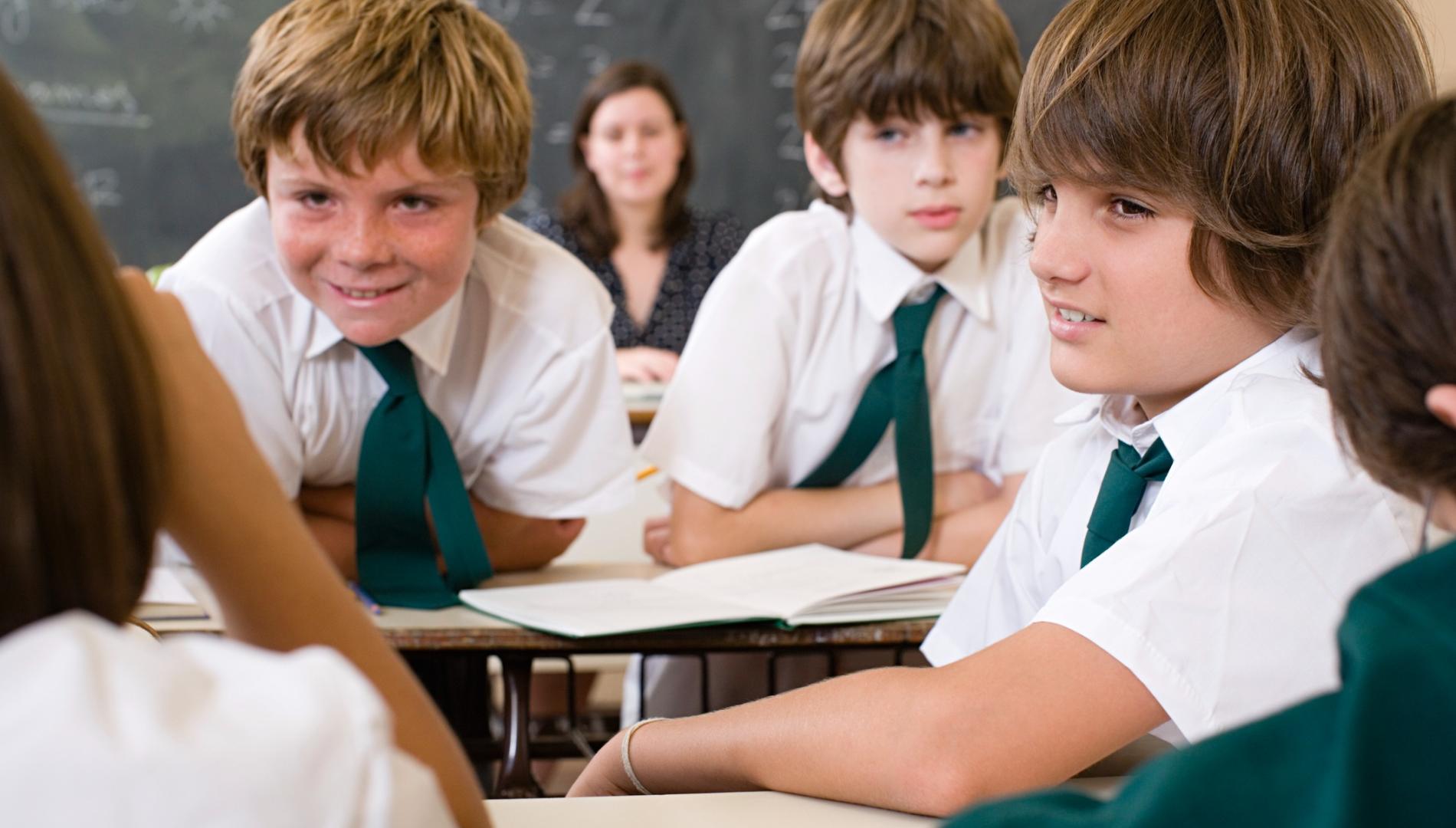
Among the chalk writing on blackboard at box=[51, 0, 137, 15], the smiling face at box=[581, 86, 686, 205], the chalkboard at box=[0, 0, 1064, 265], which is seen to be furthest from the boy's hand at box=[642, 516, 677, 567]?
the chalk writing on blackboard at box=[51, 0, 137, 15]

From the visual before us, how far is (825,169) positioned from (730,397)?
0.42 meters

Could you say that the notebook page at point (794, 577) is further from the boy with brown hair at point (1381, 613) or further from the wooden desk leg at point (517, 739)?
the boy with brown hair at point (1381, 613)

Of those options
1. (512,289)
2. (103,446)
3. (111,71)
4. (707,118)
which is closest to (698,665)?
(512,289)

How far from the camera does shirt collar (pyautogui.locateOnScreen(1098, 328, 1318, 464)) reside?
3.83ft

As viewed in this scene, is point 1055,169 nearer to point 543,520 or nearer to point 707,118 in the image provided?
point 543,520

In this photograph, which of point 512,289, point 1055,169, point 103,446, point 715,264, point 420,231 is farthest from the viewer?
point 715,264

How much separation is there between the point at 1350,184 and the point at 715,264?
399cm

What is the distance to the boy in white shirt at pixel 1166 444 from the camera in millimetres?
1007

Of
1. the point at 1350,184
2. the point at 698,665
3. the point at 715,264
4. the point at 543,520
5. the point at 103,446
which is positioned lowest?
the point at 698,665

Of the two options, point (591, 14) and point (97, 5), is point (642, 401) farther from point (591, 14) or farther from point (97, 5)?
point (97, 5)

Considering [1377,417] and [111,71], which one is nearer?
[1377,417]

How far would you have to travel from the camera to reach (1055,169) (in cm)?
126

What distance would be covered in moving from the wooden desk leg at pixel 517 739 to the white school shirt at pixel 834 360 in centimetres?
49

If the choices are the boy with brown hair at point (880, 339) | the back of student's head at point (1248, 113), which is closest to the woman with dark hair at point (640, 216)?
the boy with brown hair at point (880, 339)
